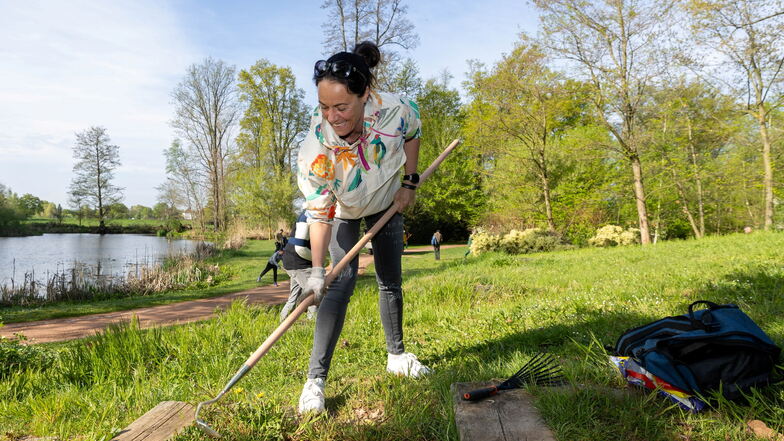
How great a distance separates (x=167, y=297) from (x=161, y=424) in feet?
35.9

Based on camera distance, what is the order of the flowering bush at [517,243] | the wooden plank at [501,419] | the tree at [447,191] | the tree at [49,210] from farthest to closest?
the tree at [49,210] → the tree at [447,191] → the flowering bush at [517,243] → the wooden plank at [501,419]

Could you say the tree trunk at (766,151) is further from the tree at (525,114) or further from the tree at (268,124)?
the tree at (268,124)

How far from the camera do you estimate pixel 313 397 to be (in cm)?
221

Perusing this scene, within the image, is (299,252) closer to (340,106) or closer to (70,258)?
(340,106)

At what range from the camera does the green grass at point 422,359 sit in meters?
1.92

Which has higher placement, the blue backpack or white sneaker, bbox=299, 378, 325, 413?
the blue backpack

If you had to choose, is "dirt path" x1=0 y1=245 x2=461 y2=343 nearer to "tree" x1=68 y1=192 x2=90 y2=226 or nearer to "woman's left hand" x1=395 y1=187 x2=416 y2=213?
"woman's left hand" x1=395 y1=187 x2=416 y2=213

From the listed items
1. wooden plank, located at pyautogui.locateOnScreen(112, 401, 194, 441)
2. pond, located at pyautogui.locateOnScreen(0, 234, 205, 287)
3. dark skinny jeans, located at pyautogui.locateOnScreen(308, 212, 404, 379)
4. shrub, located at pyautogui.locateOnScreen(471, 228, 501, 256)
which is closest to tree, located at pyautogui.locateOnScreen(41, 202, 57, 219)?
pond, located at pyautogui.locateOnScreen(0, 234, 205, 287)

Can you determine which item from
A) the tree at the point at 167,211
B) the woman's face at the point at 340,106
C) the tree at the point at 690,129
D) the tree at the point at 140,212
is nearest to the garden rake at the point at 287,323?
the woman's face at the point at 340,106

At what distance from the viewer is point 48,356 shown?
167 inches

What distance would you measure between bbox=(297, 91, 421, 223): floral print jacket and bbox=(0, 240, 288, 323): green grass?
433cm

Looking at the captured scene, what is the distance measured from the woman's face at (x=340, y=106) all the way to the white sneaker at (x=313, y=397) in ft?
4.36

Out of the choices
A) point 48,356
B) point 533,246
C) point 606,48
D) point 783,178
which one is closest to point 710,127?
point 783,178

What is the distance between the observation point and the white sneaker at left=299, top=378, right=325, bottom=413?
217 centimetres
